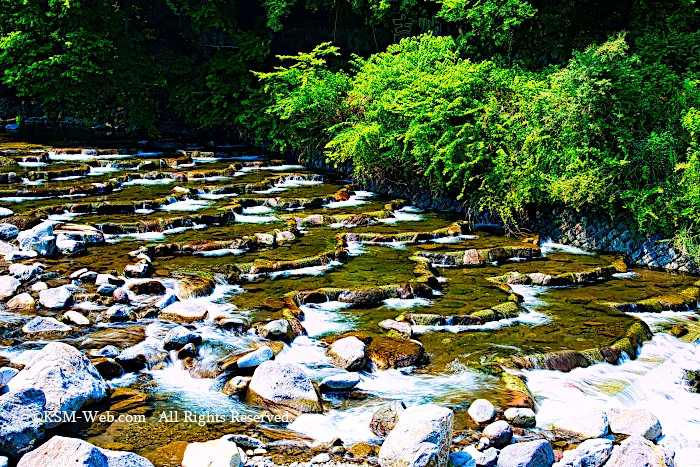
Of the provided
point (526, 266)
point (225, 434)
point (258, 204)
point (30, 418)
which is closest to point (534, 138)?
point (526, 266)

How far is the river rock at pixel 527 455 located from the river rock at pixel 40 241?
908 centimetres

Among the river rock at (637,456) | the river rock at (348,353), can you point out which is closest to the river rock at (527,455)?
the river rock at (637,456)

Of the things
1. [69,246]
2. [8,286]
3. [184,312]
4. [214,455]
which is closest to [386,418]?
[214,455]

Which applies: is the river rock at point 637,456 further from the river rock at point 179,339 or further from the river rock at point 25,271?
the river rock at point 25,271

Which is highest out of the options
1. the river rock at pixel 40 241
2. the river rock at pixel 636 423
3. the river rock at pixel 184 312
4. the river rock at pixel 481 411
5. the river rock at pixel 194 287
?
the river rock at pixel 40 241

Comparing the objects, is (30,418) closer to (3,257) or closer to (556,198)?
(3,257)

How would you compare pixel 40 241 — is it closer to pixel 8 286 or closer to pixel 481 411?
pixel 8 286

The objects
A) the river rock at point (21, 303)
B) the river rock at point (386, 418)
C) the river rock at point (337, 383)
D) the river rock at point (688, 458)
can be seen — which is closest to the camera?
the river rock at point (688, 458)

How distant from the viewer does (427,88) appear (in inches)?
629

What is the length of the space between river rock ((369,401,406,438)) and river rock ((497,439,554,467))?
1037 millimetres

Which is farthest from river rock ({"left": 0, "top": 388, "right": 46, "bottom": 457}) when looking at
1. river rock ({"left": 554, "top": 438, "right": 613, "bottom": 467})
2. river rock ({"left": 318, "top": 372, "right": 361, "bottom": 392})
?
river rock ({"left": 554, "top": 438, "right": 613, "bottom": 467})

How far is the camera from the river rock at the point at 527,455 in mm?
5688

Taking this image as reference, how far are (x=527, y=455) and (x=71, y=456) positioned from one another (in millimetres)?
3599

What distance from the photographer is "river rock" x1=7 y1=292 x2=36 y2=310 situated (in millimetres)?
9273
